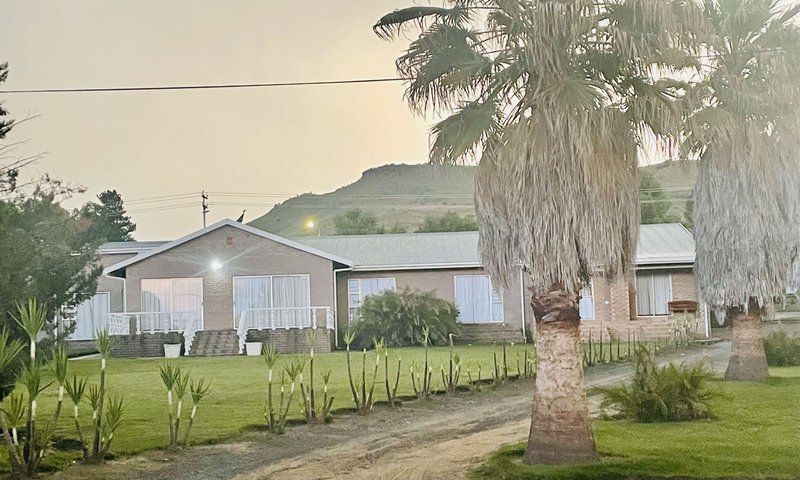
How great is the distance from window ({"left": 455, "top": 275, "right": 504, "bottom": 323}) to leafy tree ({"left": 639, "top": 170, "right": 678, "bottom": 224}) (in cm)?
100

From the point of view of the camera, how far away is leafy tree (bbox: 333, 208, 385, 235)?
5.84 meters

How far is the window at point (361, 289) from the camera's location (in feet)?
19.1

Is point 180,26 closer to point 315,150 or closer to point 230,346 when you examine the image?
point 315,150

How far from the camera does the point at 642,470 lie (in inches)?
207

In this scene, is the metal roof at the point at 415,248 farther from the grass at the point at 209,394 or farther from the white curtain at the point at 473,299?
the grass at the point at 209,394

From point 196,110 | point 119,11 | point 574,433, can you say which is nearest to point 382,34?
point 196,110

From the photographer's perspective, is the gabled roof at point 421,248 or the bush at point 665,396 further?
the gabled roof at point 421,248

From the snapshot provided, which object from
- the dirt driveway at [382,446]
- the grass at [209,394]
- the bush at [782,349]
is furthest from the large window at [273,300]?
the bush at [782,349]

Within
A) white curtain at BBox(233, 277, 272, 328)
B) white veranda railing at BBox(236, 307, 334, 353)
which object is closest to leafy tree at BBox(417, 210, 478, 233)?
white veranda railing at BBox(236, 307, 334, 353)

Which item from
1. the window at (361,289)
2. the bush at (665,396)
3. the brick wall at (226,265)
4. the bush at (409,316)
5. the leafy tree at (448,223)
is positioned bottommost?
the bush at (665,396)

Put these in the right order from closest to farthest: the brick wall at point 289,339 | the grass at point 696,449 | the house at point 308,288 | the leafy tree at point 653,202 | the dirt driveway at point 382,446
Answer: the dirt driveway at point 382,446
the grass at point 696,449
the leafy tree at point 653,202
the house at point 308,288
the brick wall at point 289,339

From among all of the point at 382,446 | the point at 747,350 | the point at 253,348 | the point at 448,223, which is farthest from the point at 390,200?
the point at 747,350

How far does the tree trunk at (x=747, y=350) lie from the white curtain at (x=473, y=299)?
1.48 meters

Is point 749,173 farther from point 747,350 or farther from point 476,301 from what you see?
point 476,301
